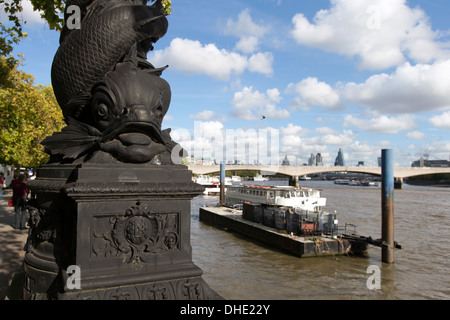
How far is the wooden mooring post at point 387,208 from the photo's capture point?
16438mm

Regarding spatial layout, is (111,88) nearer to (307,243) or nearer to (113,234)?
(113,234)

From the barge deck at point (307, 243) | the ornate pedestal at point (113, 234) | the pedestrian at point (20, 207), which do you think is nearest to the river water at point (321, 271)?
the barge deck at point (307, 243)

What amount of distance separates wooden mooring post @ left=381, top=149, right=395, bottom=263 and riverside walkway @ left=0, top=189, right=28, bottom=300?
15.0 meters

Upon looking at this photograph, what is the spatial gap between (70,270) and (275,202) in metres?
24.9

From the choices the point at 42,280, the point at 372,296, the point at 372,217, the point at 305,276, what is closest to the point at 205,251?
the point at 305,276

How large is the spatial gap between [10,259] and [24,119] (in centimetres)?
1629

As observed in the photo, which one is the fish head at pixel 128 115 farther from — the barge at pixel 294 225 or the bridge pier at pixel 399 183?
the bridge pier at pixel 399 183

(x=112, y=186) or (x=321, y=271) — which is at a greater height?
(x=112, y=186)

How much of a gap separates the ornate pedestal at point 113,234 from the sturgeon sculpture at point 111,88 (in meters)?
0.24

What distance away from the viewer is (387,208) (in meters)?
17.1

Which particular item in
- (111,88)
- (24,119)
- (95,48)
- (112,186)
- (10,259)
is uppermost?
(24,119)

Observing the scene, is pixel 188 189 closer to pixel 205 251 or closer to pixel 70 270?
pixel 70 270

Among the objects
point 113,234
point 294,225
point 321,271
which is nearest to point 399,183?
point 294,225

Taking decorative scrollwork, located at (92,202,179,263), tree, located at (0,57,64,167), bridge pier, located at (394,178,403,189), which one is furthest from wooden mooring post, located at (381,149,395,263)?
bridge pier, located at (394,178,403,189)
